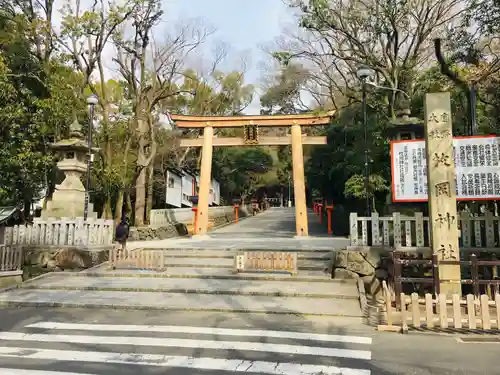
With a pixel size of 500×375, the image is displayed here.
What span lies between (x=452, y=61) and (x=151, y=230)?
15298 mm

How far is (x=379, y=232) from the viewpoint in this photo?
10875 millimetres

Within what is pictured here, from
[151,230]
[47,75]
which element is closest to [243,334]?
[151,230]

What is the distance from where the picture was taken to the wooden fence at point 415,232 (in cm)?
987

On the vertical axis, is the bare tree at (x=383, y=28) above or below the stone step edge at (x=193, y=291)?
above

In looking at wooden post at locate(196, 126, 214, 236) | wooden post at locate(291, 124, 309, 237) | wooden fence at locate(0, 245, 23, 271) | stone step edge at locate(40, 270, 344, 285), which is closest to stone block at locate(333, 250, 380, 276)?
stone step edge at locate(40, 270, 344, 285)

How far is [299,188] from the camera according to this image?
20.2m

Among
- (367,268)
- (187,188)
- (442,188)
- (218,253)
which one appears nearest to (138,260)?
(218,253)

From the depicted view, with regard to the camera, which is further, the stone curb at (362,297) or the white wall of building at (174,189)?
the white wall of building at (174,189)

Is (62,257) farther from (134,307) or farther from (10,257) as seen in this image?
(134,307)

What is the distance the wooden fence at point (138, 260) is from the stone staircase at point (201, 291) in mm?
220

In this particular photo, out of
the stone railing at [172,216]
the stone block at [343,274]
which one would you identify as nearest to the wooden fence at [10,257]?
the stone block at [343,274]

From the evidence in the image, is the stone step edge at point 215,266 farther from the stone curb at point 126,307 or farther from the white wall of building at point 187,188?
the white wall of building at point 187,188

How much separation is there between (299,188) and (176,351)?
15060 millimetres

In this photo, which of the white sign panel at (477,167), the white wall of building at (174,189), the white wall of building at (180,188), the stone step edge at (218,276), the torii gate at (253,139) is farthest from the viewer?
the white wall of building at (180,188)
